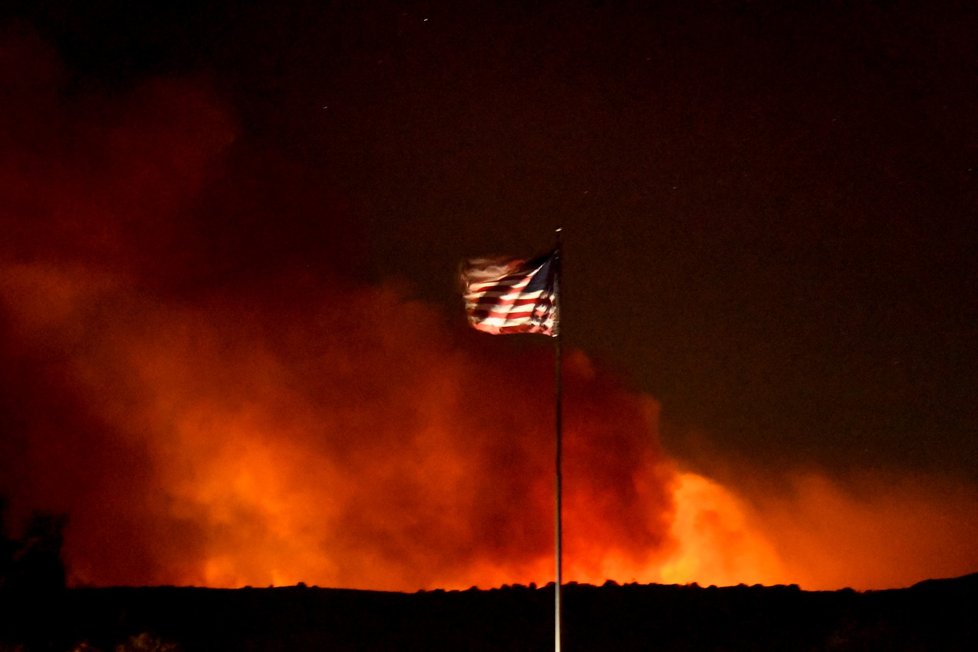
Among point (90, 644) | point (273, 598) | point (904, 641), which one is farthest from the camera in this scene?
point (273, 598)

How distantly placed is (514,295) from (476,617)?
18659mm

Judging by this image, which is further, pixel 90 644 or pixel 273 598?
pixel 273 598

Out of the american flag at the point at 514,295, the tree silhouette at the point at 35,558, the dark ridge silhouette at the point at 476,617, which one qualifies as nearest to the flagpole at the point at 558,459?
the american flag at the point at 514,295

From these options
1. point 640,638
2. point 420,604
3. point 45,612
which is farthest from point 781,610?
Answer: point 45,612

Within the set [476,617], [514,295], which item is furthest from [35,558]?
[514,295]

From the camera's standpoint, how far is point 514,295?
22.9 m

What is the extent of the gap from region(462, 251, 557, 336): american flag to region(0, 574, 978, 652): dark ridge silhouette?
15429 millimetres

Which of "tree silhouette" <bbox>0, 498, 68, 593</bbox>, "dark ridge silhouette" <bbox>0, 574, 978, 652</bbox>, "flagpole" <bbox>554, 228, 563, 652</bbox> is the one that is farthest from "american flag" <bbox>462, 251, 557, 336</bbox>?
"tree silhouette" <bbox>0, 498, 68, 593</bbox>

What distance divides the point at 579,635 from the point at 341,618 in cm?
858

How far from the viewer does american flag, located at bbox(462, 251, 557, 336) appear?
2286cm

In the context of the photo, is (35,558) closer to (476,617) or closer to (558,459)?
(476,617)

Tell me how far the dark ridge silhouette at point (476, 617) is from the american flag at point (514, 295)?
50.6 feet

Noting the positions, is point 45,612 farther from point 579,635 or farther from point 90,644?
point 579,635

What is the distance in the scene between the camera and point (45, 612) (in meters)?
38.6
